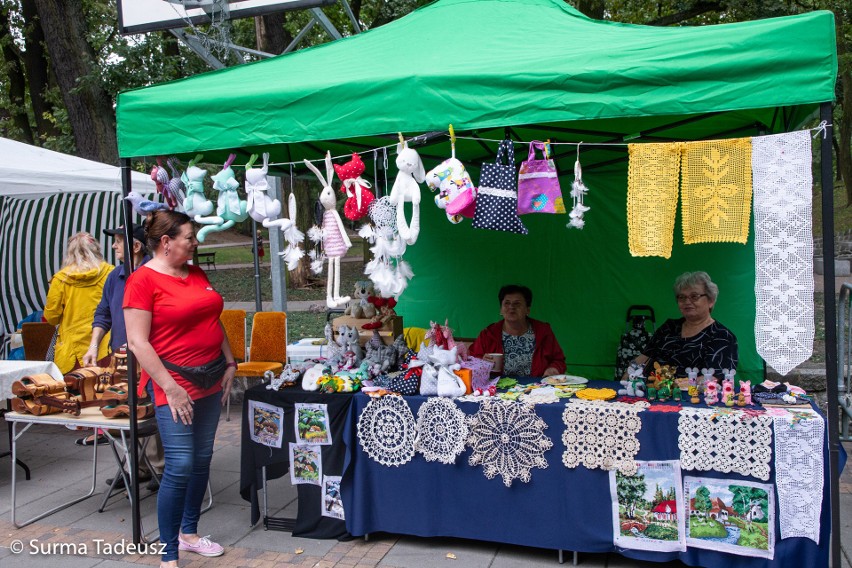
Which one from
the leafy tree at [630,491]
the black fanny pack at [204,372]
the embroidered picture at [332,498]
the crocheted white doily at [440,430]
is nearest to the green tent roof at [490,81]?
the black fanny pack at [204,372]

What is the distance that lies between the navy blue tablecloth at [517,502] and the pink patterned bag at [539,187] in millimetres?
950

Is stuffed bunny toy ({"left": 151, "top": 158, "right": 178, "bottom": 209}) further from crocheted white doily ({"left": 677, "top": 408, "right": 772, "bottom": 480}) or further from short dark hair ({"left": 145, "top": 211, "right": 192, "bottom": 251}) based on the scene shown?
crocheted white doily ({"left": 677, "top": 408, "right": 772, "bottom": 480})

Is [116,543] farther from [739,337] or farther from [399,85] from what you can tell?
[739,337]

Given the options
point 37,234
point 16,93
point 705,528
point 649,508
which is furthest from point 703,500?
point 16,93

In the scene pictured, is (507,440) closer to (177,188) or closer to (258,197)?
(258,197)

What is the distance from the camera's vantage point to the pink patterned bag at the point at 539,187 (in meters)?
3.24

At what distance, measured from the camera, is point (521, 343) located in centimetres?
452

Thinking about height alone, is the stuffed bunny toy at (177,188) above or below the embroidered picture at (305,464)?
above

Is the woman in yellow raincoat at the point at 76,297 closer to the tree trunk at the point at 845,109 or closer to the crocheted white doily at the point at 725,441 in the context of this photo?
the crocheted white doily at the point at 725,441

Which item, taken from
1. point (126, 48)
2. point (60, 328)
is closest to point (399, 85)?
point (60, 328)

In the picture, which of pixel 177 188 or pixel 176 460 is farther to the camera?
pixel 177 188

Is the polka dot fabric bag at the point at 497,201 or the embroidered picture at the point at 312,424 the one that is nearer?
the polka dot fabric bag at the point at 497,201

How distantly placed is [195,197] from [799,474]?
10.3 feet

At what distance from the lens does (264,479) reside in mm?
3889
